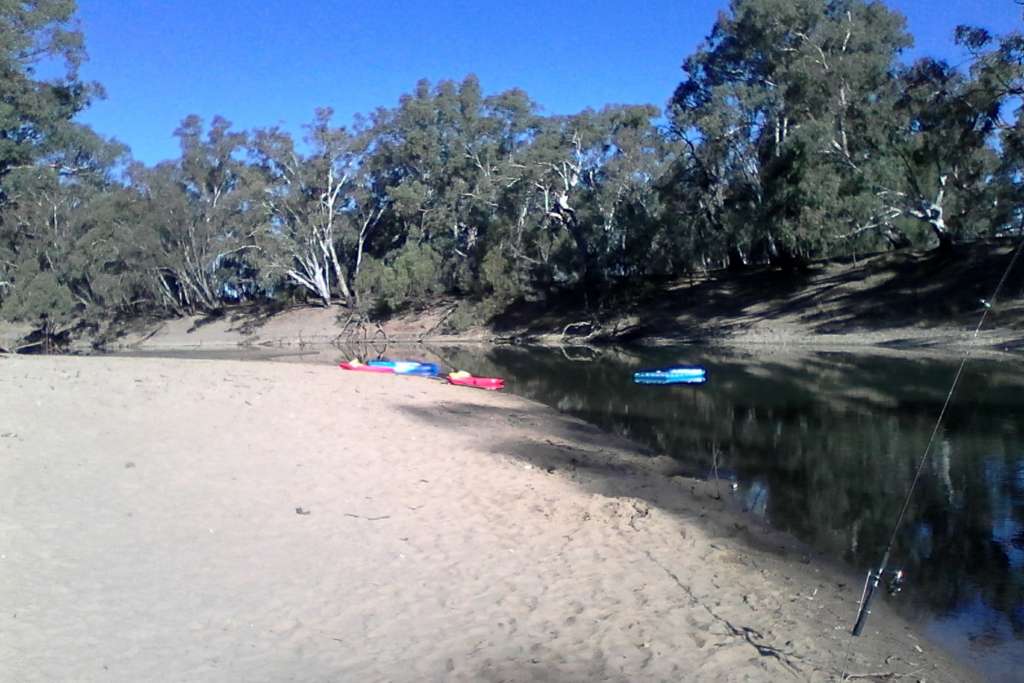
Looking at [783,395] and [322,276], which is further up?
[322,276]

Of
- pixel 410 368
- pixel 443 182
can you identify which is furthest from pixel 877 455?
pixel 443 182

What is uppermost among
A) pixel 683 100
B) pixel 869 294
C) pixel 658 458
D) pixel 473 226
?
pixel 683 100

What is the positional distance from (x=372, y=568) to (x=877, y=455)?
10.3 metres

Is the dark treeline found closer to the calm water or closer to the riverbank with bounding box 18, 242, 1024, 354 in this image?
the riverbank with bounding box 18, 242, 1024, 354

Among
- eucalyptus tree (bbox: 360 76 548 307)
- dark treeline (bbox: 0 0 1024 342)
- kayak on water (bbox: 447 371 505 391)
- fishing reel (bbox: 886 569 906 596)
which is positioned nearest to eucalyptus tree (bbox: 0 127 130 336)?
dark treeline (bbox: 0 0 1024 342)

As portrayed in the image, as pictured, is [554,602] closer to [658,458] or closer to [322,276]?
[658,458]

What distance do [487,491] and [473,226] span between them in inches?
1981

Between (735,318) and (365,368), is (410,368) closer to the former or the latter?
(365,368)

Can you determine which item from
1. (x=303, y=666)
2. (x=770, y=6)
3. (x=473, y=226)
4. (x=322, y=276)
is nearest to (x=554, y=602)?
(x=303, y=666)

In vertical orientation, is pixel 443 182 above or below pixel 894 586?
above

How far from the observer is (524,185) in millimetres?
52594

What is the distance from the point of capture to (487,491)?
11.0m

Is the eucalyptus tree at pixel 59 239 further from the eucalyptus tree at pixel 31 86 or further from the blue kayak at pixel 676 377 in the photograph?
the blue kayak at pixel 676 377

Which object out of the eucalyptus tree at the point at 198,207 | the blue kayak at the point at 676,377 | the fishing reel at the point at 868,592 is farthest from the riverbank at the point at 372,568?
the eucalyptus tree at the point at 198,207
